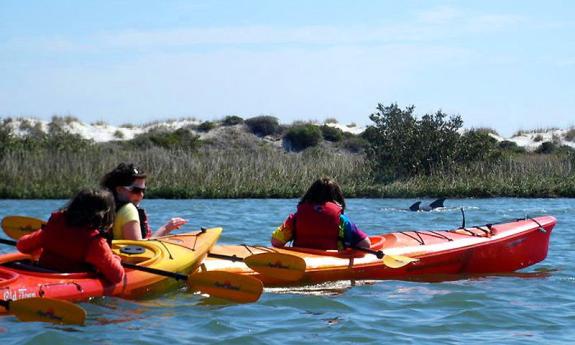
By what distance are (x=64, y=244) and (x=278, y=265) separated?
5.42ft

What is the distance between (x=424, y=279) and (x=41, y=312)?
3.59 m

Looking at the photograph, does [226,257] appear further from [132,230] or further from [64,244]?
[64,244]

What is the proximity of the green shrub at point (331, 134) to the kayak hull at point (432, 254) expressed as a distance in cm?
2605

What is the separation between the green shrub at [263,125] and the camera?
121 feet

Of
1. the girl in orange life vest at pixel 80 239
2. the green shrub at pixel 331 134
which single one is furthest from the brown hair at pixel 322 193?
the green shrub at pixel 331 134

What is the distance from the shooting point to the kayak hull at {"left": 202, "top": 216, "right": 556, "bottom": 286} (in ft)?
26.3

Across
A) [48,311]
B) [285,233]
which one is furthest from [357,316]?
[48,311]

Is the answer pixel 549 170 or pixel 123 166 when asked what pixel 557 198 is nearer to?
pixel 549 170

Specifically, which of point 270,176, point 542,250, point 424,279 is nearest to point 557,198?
point 270,176

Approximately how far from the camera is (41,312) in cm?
606

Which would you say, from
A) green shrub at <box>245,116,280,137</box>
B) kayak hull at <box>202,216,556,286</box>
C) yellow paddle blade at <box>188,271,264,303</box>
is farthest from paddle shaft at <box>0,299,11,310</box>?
green shrub at <box>245,116,280,137</box>

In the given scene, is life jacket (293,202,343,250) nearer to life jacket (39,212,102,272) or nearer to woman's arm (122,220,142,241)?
woman's arm (122,220,142,241)

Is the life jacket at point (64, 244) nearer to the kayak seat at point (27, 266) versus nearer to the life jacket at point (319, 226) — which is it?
the kayak seat at point (27, 266)

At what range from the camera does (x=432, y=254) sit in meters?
8.75
